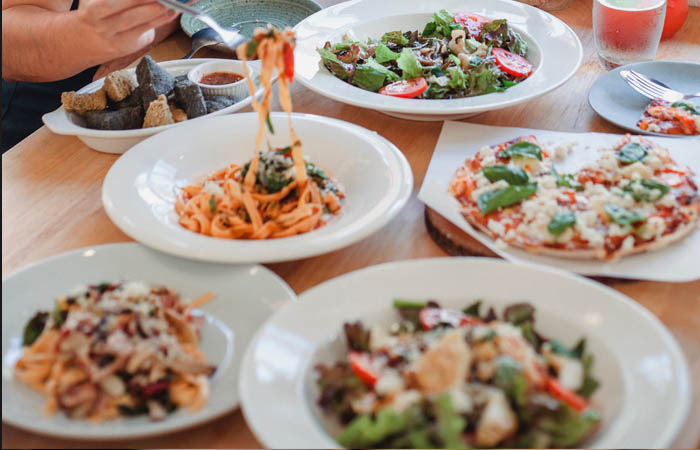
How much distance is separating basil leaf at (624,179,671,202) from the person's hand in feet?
5.18

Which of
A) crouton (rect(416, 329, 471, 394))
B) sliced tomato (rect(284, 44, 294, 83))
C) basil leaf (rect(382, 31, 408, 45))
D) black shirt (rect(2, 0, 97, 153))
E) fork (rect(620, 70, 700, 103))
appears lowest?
black shirt (rect(2, 0, 97, 153))

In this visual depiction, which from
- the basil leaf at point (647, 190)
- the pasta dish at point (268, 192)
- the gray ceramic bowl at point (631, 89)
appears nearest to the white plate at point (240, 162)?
the pasta dish at point (268, 192)

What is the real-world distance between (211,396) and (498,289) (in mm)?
624

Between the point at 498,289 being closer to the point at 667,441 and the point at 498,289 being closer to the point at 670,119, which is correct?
the point at 667,441

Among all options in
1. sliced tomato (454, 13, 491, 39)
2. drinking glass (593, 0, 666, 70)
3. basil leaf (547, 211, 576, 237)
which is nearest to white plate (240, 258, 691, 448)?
basil leaf (547, 211, 576, 237)

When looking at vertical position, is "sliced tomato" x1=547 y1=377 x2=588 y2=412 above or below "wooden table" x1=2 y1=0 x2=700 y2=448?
above

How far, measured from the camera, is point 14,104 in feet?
10.8

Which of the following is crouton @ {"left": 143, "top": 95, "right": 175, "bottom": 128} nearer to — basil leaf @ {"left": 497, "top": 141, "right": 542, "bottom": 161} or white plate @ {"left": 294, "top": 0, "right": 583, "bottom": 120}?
white plate @ {"left": 294, "top": 0, "right": 583, "bottom": 120}

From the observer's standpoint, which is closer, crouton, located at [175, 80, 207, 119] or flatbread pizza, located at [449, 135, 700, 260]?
flatbread pizza, located at [449, 135, 700, 260]

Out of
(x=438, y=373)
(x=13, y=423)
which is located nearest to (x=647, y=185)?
(x=438, y=373)

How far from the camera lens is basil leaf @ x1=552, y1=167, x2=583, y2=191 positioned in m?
1.90

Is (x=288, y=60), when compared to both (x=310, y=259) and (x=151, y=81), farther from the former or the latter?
(x=151, y=81)

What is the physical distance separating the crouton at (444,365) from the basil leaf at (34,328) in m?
0.82

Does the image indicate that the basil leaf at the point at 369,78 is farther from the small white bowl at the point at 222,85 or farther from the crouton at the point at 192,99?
the crouton at the point at 192,99
